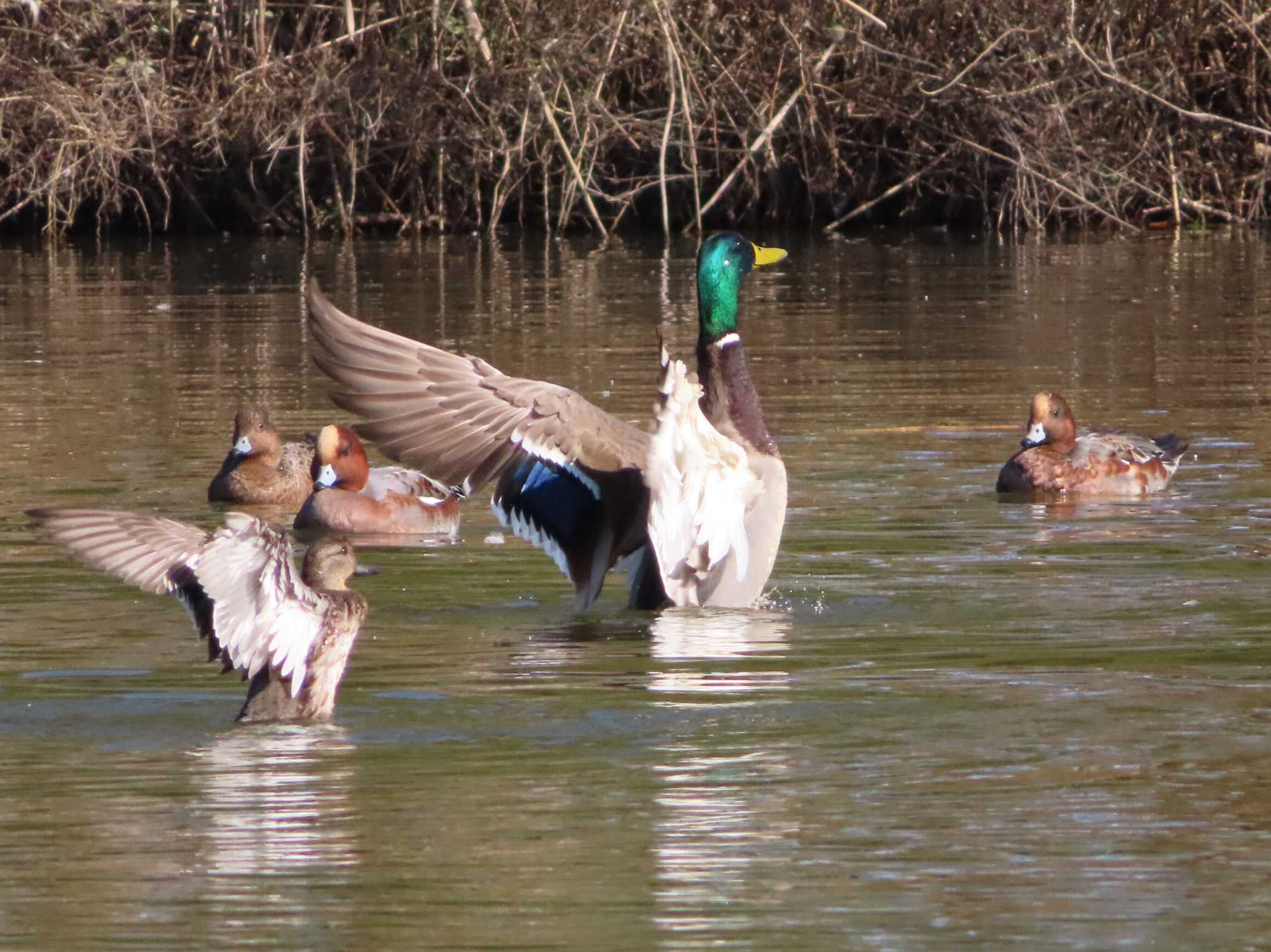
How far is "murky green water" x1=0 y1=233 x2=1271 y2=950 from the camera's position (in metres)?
4.11

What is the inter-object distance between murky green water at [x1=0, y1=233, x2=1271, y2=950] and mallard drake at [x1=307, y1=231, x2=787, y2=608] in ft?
0.64

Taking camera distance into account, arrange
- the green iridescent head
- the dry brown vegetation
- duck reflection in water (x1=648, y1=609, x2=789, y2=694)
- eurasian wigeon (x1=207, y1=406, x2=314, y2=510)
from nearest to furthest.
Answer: duck reflection in water (x1=648, y1=609, x2=789, y2=694)
the green iridescent head
eurasian wigeon (x1=207, y1=406, x2=314, y2=510)
the dry brown vegetation

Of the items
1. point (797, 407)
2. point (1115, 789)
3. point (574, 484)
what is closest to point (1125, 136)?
point (797, 407)

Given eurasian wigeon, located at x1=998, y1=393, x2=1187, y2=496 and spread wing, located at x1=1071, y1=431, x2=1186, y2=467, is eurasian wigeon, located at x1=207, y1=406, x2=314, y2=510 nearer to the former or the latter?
eurasian wigeon, located at x1=998, y1=393, x2=1187, y2=496

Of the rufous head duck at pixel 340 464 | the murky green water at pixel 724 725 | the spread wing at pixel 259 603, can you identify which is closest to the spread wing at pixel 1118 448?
the murky green water at pixel 724 725

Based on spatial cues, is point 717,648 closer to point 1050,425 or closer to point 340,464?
point 340,464

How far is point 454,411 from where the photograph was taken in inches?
270

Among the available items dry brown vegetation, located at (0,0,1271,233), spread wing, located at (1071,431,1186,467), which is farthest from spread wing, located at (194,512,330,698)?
dry brown vegetation, located at (0,0,1271,233)

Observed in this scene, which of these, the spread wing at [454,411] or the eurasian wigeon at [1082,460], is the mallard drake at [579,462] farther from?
the eurasian wigeon at [1082,460]

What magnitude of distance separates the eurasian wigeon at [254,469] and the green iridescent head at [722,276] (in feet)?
7.80

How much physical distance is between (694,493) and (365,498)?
8.28 ft

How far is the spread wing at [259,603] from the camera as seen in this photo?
541 centimetres

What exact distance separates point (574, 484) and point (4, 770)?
7.46ft

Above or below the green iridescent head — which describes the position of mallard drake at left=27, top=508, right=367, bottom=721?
below
